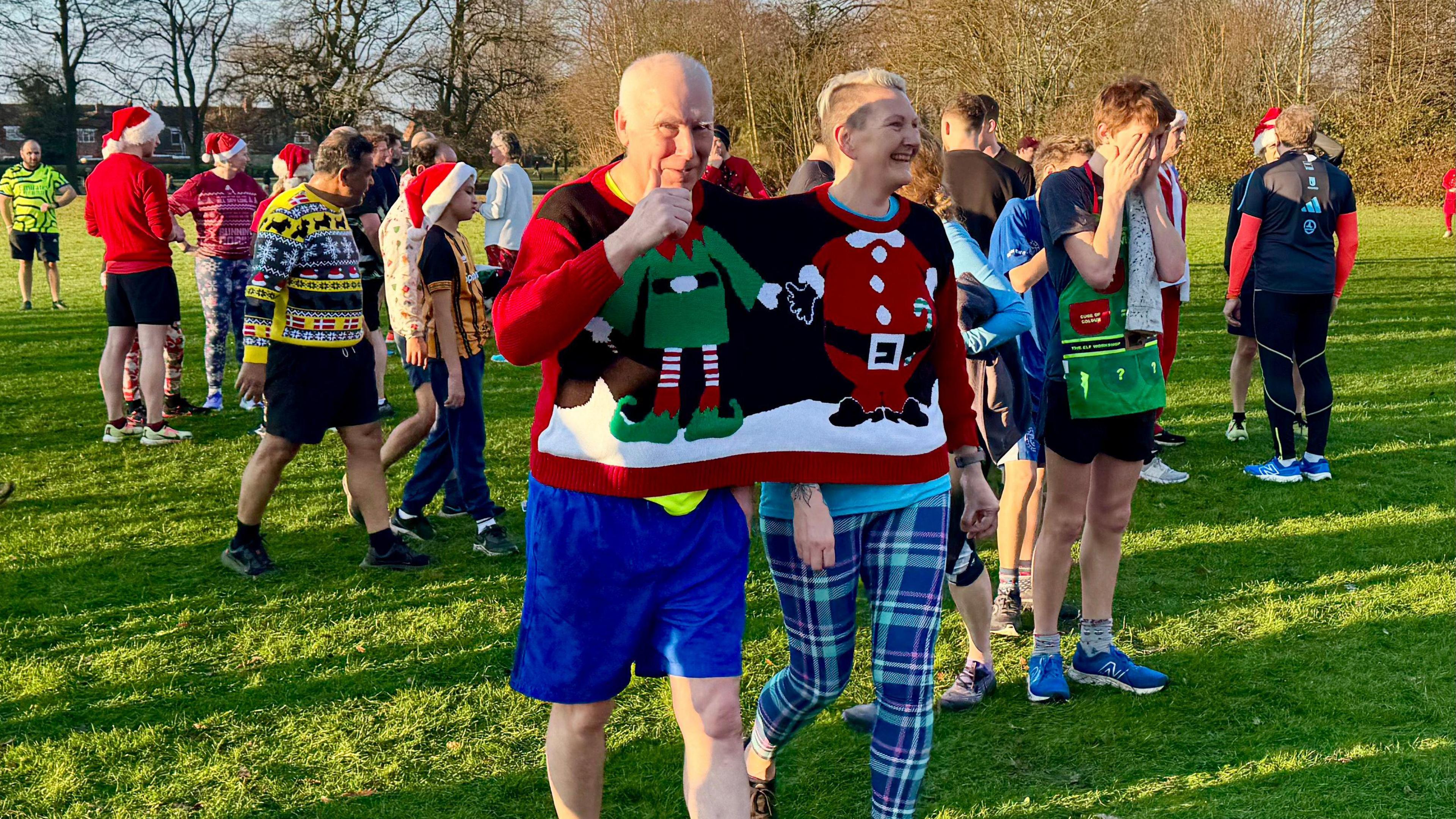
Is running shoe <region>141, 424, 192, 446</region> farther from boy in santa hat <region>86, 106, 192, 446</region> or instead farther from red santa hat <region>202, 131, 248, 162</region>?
red santa hat <region>202, 131, 248, 162</region>

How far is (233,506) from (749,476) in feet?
16.9

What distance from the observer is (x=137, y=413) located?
8656 millimetres

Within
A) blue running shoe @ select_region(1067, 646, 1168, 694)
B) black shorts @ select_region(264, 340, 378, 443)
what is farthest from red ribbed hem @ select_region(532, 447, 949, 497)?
black shorts @ select_region(264, 340, 378, 443)

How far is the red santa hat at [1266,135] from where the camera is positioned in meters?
7.18

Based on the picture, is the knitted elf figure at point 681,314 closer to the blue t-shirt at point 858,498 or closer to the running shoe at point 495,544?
the blue t-shirt at point 858,498

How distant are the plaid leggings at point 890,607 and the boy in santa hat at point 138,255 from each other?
670 cm

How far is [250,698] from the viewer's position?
4203 millimetres

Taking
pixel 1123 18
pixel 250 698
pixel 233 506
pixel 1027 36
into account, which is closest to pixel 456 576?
pixel 250 698

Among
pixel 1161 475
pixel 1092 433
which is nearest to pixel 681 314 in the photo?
pixel 1092 433

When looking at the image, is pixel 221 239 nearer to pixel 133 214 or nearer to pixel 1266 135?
pixel 133 214

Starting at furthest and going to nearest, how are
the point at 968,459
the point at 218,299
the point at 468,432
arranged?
the point at 218,299 → the point at 468,432 → the point at 968,459

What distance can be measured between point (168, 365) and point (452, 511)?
12.6 feet

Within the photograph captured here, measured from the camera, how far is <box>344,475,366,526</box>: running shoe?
225 inches

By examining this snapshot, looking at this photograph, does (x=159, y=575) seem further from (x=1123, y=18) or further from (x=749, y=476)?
(x=1123, y=18)
